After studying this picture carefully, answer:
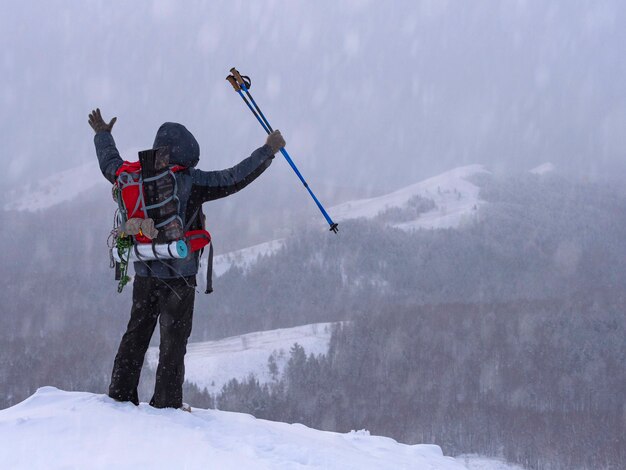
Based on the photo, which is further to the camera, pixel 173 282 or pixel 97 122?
pixel 97 122

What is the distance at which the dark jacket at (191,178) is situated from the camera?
6.05 meters

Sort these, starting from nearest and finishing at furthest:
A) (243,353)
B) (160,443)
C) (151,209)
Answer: (160,443)
(151,209)
(243,353)

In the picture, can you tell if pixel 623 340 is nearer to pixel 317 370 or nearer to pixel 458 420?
pixel 458 420

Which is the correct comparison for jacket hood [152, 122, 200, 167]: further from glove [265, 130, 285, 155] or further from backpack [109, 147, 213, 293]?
glove [265, 130, 285, 155]

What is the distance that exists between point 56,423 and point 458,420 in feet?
494

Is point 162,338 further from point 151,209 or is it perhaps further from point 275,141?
point 275,141

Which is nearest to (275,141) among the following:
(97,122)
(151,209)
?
(151,209)

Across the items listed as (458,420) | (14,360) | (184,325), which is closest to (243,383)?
(458,420)

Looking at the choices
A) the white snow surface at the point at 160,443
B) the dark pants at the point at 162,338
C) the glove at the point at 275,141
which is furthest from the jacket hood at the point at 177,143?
the white snow surface at the point at 160,443

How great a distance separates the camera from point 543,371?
176 metres

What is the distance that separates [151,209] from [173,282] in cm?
87

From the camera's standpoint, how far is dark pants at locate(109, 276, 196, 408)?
6168mm

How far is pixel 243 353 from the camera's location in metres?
144

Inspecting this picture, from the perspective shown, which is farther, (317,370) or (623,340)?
(623,340)
